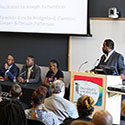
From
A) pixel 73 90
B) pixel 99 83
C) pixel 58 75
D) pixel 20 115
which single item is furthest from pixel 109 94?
pixel 20 115

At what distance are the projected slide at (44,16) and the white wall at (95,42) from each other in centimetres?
21

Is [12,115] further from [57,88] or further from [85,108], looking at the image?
[57,88]

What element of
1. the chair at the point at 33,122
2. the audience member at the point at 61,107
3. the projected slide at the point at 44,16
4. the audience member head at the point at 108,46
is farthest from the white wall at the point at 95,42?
the chair at the point at 33,122

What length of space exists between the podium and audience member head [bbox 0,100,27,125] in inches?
72.9

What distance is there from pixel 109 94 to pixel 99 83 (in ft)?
0.86

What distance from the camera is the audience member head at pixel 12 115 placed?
264 centimetres

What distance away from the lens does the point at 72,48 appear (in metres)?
6.41

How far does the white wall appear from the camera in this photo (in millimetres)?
5801

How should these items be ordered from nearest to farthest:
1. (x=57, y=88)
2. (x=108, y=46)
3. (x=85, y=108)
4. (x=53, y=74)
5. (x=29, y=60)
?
(x=85, y=108)
(x=57, y=88)
(x=108, y=46)
(x=53, y=74)
(x=29, y=60)

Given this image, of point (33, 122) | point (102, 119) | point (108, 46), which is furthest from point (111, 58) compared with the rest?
point (102, 119)

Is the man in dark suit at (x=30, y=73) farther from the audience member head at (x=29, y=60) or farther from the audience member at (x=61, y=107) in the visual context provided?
the audience member at (x=61, y=107)

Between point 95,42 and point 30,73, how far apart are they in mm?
1507

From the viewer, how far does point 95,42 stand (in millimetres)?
6086

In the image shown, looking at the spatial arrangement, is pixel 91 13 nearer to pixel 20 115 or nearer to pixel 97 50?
pixel 97 50
